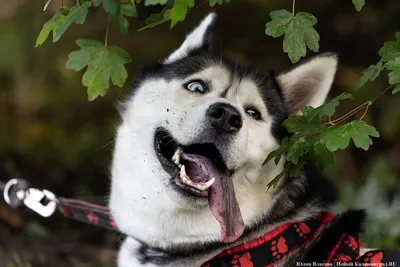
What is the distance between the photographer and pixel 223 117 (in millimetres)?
2504

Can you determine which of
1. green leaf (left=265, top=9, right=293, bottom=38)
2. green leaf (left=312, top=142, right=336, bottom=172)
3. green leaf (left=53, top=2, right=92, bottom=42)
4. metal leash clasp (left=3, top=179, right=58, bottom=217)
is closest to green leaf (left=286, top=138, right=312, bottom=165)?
green leaf (left=312, top=142, right=336, bottom=172)

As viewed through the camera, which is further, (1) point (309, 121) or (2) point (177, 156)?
(2) point (177, 156)

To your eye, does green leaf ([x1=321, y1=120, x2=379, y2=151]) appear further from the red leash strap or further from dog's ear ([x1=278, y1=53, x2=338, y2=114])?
the red leash strap

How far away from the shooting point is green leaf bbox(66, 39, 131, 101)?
7.07 ft

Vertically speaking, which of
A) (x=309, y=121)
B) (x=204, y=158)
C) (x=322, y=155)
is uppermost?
(x=309, y=121)

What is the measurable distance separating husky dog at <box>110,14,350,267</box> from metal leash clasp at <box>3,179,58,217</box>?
16.0 inches

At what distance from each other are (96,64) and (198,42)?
1.11m

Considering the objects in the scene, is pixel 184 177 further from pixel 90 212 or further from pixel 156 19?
pixel 90 212

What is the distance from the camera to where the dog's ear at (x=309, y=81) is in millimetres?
2936

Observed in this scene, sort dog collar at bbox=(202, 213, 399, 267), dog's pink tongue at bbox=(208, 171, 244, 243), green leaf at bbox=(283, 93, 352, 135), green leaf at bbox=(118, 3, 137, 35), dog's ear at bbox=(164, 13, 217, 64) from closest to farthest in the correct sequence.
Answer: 1. green leaf at bbox=(118, 3, 137, 35)
2. green leaf at bbox=(283, 93, 352, 135)
3. dog's pink tongue at bbox=(208, 171, 244, 243)
4. dog collar at bbox=(202, 213, 399, 267)
5. dog's ear at bbox=(164, 13, 217, 64)

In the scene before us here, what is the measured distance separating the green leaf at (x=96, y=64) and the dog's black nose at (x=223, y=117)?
0.47 meters

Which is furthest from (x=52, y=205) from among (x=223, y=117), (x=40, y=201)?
(x=223, y=117)

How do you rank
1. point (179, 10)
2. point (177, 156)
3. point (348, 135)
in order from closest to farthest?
point (179, 10) → point (348, 135) → point (177, 156)

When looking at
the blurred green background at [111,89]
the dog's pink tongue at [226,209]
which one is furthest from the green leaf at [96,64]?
the blurred green background at [111,89]
